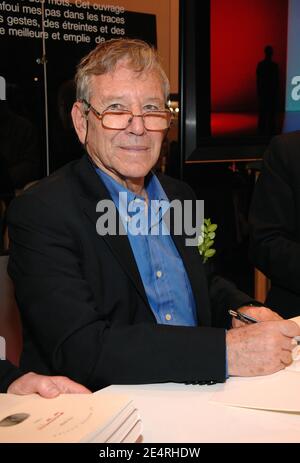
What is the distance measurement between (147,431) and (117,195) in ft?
3.06

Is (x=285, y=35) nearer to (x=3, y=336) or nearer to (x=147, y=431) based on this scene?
(x=3, y=336)

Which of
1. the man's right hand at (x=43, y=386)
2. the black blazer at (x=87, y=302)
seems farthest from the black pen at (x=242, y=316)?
the man's right hand at (x=43, y=386)

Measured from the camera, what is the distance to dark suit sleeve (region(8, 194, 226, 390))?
4.86 ft

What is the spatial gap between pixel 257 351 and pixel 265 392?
0.43 feet

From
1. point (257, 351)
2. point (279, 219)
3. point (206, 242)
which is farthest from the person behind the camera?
point (279, 219)

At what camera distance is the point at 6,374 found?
5.10 feet

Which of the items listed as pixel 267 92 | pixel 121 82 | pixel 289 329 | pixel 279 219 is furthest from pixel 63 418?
pixel 267 92

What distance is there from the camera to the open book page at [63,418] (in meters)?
0.98

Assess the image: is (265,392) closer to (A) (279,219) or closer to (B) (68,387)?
(B) (68,387)

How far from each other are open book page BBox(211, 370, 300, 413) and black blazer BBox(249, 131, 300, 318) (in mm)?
1135

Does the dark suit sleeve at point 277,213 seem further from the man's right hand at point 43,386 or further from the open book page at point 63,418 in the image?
the open book page at point 63,418

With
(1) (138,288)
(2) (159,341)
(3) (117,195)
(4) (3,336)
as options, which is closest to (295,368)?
(2) (159,341)

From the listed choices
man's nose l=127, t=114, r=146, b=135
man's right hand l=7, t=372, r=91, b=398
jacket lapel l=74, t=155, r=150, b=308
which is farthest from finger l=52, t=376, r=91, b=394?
man's nose l=127, t=114, r=146, b=135

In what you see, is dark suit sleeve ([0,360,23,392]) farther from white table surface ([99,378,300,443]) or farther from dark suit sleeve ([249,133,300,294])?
dark suit sleeve ([249,133,300,294])
